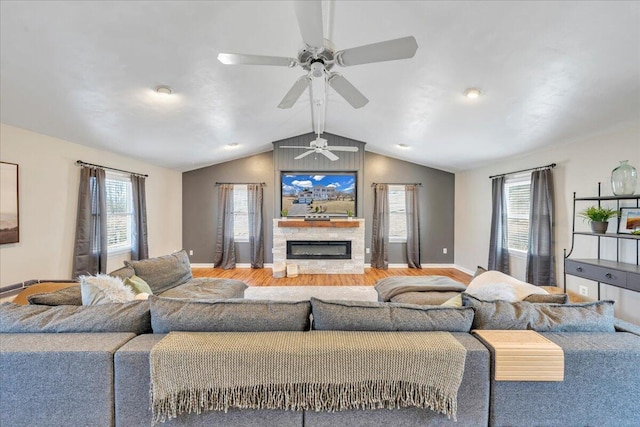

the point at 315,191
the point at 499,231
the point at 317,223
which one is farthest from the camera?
the point at 315,191

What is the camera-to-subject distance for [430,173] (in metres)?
6.66

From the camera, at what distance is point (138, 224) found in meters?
5.04

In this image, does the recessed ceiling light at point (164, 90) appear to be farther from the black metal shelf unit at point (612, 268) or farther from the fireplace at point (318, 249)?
the black metal shelf unit at point (612, 268)

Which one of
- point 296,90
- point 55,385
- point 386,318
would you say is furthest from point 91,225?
point 386,318

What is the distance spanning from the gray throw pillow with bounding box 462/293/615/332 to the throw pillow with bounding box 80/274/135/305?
2.20 m

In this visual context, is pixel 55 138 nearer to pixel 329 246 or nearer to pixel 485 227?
pixel 329 246

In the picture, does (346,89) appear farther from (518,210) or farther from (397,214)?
(397,214)

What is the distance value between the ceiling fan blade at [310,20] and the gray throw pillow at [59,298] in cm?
218

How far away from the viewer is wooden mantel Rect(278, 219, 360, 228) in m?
6.01

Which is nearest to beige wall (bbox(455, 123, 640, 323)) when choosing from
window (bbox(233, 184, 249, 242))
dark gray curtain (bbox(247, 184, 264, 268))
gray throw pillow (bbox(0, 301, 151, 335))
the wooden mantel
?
the wooden mantel

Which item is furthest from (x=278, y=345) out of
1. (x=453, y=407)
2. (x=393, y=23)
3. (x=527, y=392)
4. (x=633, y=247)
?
(x=633, y=247)

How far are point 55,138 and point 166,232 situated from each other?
121 inches

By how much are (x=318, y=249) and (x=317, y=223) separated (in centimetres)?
58

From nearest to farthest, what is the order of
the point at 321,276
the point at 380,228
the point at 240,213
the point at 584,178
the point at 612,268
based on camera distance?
the point at 612,268, the point at 584,178, the point at 321,276, the point at 380,228, the point at 240,213
